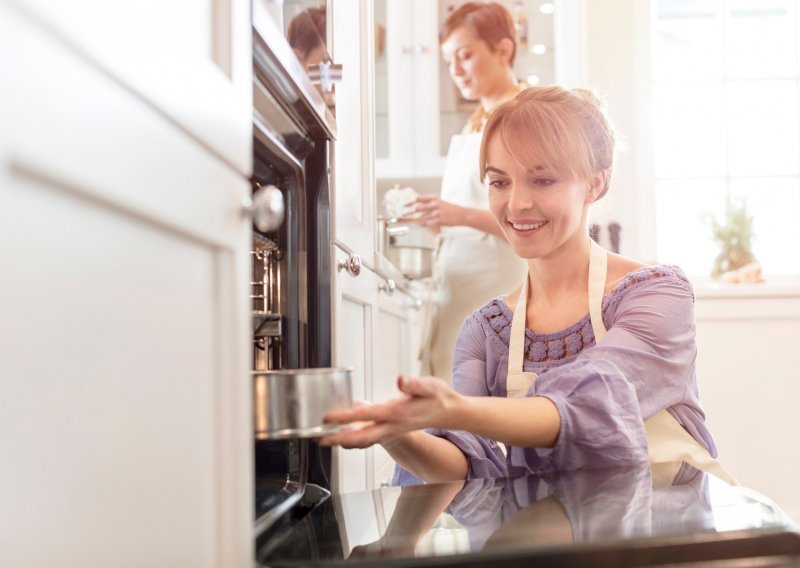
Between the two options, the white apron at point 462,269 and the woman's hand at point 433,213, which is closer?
the woman's hand at point 433,213

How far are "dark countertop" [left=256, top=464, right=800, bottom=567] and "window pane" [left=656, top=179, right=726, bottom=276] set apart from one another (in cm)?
263

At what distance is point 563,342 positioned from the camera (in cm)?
127

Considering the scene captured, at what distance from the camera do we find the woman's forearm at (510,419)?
0.82 m

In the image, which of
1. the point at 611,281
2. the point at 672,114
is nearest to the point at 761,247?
the point at 672,114

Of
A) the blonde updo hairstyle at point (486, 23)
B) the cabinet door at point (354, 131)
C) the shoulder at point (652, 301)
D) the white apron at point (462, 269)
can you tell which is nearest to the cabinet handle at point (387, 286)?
the cabinet door at point (354, 131)

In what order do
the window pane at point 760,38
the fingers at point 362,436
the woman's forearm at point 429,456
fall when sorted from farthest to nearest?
the window pane at point 760,38 < the woman's forearm at point 429,456 < the fingers at point 362,436

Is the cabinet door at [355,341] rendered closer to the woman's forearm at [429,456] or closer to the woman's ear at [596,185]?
the woman's forearm at [429,456]

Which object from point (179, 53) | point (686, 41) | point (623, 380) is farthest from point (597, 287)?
point (686, 41)

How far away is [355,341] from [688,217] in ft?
7.72

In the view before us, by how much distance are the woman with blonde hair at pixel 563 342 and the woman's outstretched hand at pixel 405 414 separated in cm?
3

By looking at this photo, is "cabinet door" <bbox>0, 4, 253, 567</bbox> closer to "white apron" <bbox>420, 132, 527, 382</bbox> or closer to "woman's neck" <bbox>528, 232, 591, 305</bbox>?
"woman's neck" <bbox>528, 232, 591, 305</bbox>

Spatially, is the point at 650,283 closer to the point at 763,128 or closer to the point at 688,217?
the point at 688,217

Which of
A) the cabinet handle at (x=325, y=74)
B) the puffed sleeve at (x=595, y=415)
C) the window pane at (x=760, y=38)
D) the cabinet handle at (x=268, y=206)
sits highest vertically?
the window pane at (x=760, y=38)

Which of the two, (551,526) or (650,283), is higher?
(650,283)
